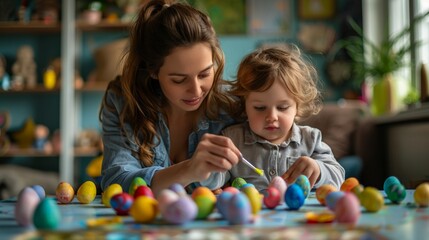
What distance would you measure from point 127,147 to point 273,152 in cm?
35

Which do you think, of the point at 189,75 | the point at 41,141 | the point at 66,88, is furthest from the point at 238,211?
the point at 41,141

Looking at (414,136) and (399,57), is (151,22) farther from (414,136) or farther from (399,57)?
(399,57)

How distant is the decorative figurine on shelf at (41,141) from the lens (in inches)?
177

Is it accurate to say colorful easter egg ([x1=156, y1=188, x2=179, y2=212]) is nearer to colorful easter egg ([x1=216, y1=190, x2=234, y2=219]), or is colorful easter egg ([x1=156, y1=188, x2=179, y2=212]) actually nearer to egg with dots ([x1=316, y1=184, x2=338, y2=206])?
colorful easter egg ([x1=216, y1=190, x2=234, y2=219])

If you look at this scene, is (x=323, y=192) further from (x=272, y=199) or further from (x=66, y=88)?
(x=66, y=88)

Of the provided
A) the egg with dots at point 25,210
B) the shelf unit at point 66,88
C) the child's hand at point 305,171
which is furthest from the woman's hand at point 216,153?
the shelf unit at point 66,88

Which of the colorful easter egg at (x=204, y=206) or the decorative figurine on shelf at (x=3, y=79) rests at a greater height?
the decorative figurine on shelf at (x=3, y=79)

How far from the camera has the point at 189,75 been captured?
1.38 metres

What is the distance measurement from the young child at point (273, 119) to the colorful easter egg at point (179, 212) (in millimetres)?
628

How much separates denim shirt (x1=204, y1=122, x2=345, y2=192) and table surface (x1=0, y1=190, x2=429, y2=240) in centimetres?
48

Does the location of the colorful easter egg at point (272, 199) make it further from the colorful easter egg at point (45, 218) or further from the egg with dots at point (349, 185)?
the colorful easter egg at point (45, 218)

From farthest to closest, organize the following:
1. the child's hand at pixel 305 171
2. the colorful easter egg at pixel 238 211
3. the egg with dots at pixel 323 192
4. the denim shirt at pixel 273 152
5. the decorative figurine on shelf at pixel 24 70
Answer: the decorative figurine on shelf at pixel 24 70 < the denim shirt at pixel 273 152 < the child's hand at pixel 305 171 < the egg with dots at pixel 323 192 < the colorful easter egg at pixel 238 211

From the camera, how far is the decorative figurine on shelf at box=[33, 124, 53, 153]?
449cm

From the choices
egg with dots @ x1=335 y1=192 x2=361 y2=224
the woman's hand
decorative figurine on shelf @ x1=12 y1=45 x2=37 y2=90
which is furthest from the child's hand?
decorative figurine on shelf @ x1=12 y1=45 x2=37 y2=90
